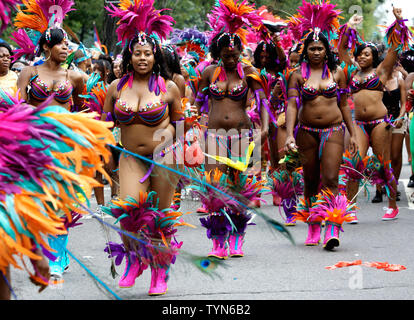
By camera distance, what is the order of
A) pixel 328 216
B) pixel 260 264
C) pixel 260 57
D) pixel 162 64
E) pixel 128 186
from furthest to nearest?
pixel 260 57
pixel 328 216
pixel 260 264
pixel 162 64
pixel 128 186

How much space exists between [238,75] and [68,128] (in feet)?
14.9

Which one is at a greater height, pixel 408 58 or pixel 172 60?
pixel 408 58

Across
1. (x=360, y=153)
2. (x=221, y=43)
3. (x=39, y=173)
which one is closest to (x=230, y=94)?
(x=221, y=43)

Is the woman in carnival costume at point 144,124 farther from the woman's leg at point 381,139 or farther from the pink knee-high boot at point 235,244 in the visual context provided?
the woman's leg at point 381,139

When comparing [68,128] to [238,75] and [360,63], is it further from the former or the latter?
[360,63]

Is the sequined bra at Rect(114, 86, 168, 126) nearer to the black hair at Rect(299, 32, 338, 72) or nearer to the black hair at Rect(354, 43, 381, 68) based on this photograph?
the black hair at Rect(299, 32, 338, 72)

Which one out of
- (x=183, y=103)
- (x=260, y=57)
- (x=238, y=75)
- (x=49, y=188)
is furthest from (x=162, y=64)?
(x=260, y=57)

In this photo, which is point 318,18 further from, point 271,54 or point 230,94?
point 271,54

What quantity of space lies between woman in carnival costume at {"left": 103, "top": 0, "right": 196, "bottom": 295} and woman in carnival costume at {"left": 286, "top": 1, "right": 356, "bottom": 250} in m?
1.92

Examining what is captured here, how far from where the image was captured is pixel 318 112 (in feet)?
25.1

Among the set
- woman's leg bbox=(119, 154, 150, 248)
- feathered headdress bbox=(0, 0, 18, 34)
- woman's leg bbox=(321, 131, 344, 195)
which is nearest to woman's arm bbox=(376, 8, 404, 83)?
woman's leg bbox=(321, 131, 344, 195)

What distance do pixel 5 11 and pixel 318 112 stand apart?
4.78 m

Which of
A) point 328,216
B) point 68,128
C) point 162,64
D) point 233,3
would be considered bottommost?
point 328,216
